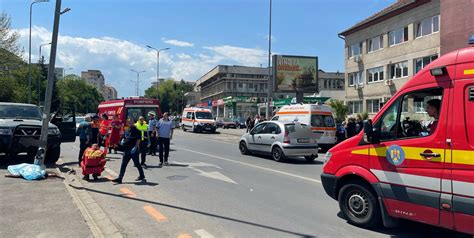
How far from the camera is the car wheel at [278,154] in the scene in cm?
1483

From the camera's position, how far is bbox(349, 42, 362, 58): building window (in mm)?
42000

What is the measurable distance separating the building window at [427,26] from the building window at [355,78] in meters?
8.81

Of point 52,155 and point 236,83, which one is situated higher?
point 236,83

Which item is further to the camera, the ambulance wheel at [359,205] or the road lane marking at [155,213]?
the road lane marking at [155,213]

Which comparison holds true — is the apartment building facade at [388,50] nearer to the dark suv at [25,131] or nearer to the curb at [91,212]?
the dark suv at [25,131]

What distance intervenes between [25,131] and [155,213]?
710cm

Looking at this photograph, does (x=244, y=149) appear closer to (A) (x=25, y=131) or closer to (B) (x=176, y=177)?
(B) (x=176, y=177)

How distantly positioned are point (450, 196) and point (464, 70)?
1.53 meters

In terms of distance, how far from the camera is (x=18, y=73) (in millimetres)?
45125

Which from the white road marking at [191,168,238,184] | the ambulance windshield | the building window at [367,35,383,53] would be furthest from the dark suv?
the building window at [367,35,383,53]

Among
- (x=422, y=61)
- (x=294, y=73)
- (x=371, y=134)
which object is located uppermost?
(x=422, y=61)

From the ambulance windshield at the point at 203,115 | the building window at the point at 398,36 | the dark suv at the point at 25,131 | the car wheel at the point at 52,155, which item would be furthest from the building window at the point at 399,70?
the car wheel at the point at 52,155

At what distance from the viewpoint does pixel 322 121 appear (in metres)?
20.5

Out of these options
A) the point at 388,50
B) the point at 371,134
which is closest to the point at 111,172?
the point at 371,134
